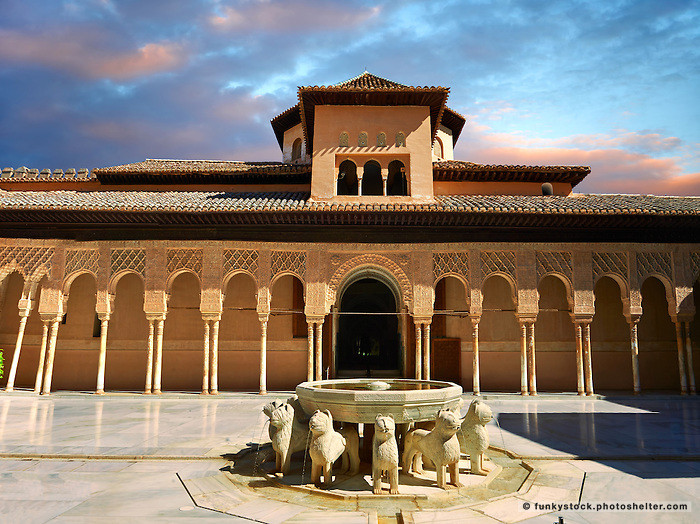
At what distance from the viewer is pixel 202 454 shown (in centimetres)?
634

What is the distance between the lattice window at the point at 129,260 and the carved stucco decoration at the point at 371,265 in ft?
17.9

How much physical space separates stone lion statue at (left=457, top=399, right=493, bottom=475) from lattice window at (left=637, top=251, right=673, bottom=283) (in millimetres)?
10881

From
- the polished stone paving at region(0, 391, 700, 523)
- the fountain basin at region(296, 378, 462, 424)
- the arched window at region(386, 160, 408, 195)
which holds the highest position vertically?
the arched window at region(386, 160, 408, 195)

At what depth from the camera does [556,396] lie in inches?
527

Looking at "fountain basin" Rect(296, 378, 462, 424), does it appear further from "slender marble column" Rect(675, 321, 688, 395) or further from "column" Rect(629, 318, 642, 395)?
"slender marble column" Rect(675, 321, 688, 395)

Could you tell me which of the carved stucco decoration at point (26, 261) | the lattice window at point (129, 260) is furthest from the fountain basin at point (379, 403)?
the carved stucco decoration at point (26, 261)

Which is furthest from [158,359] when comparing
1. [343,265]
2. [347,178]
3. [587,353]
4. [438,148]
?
[438,148]

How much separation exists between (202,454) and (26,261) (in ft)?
35.6

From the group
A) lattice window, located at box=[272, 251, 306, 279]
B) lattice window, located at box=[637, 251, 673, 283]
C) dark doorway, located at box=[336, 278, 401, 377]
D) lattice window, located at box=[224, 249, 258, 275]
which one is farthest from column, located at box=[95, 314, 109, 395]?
lattice window, located at box=[637, 251, 673, 283]

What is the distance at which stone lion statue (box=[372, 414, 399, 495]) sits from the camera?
15.7 ft

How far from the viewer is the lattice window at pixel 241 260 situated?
1383cm

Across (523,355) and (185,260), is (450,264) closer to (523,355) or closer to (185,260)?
(523,355)

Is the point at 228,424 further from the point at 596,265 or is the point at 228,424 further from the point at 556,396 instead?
the point at 596,265

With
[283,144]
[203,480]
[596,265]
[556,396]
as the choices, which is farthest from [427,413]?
[283,144]
